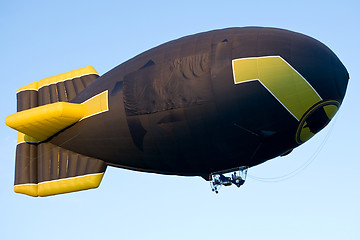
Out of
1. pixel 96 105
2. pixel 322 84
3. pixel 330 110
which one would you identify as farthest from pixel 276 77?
pixel 96 105

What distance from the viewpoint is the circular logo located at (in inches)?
878

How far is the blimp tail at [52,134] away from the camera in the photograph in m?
24.9

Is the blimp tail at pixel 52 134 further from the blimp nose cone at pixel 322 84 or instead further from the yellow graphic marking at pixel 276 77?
the blimp nose cone at pixel 322 84

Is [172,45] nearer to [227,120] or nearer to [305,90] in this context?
[227,120]

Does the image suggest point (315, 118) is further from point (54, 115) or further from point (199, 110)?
point (54, 115)

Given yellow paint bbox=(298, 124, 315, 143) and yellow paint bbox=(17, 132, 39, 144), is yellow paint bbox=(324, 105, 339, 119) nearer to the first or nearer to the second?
yellow paint bbox=(298, 124, 315, 143)

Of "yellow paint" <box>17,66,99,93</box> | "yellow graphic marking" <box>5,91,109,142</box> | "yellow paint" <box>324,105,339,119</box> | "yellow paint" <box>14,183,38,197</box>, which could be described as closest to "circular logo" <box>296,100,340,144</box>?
"yellow paint" <box>324,105,339,119</box>

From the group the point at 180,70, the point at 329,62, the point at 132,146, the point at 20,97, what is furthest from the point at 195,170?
the point at 20,97

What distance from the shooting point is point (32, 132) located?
25.8m

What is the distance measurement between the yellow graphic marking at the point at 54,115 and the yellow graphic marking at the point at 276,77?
591 centimetres

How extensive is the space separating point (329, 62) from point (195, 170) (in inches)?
262

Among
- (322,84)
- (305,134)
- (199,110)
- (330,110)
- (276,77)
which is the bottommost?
(305,134)

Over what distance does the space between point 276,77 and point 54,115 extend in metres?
9.13

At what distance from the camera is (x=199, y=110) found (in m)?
22.1
